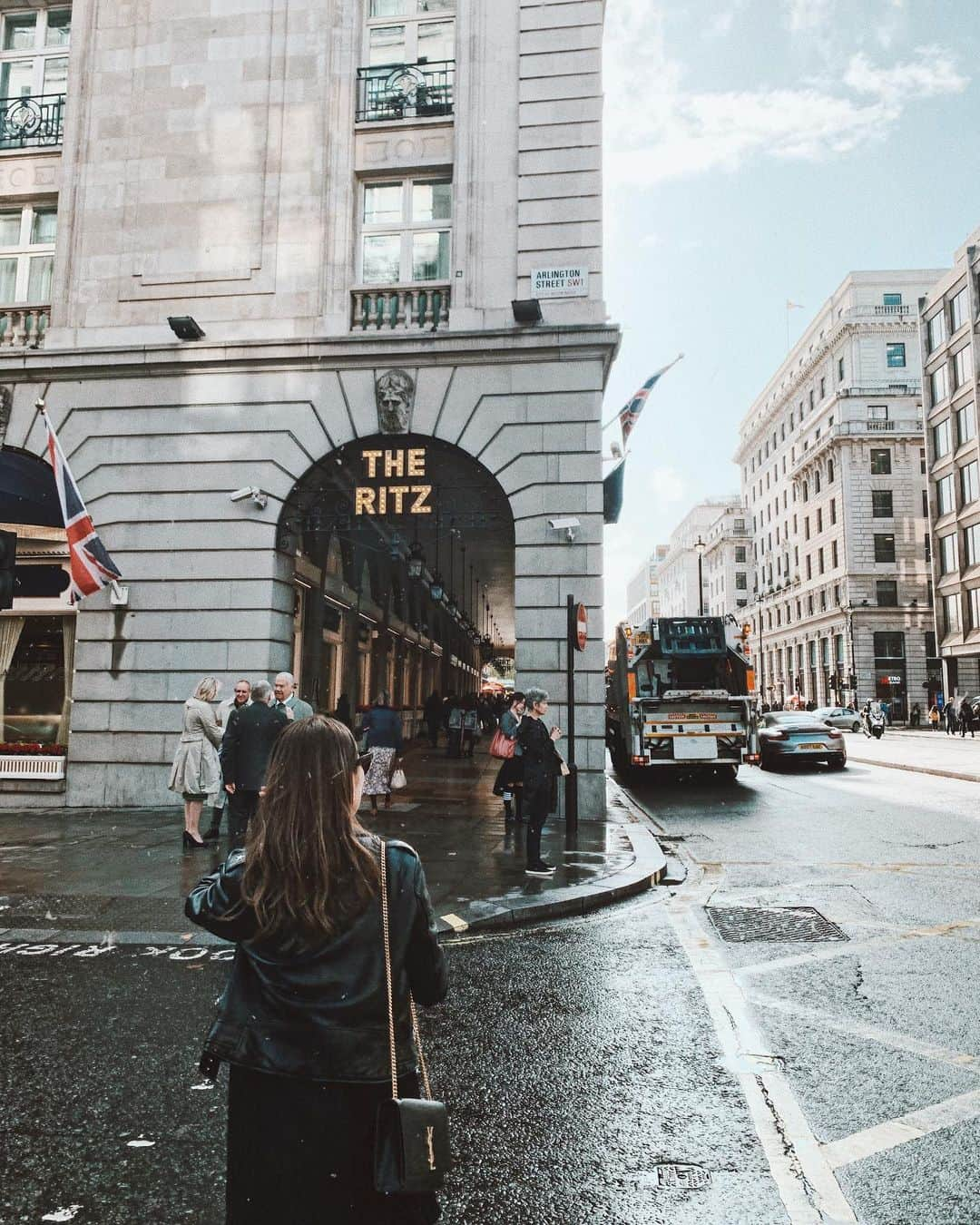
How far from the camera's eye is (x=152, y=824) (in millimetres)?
11758

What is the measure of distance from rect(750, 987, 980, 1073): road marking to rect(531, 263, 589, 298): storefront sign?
1117cm

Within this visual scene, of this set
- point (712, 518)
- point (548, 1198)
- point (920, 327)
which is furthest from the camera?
point (712, 518)

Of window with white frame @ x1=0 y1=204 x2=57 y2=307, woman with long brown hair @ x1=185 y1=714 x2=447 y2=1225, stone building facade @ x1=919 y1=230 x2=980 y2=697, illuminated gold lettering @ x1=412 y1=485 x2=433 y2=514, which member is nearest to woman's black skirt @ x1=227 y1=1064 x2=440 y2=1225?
woman with long brown hair @ x1=185 y1=714 x2=447 y2=1225

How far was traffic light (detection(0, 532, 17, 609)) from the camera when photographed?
23.5ft

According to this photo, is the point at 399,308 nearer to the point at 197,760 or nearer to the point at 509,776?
the point at 509,776

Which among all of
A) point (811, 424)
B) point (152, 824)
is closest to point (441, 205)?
point (152, 824)

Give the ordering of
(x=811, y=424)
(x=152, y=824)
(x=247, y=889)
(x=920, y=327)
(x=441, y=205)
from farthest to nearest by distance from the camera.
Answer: (x=811, y=424)
(x=920, y=327)
(x=441, y=205)
(x=152, y=824)
(x=247, y=889)

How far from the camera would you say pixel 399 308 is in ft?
46.5

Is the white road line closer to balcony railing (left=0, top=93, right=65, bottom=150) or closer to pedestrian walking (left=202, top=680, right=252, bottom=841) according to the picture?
pedestrian walking (left=202, top=680, right=252, bottom=841)

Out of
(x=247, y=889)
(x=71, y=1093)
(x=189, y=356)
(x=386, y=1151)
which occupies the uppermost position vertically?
(x=189, y=356)

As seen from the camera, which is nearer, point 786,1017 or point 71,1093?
point 71,1093

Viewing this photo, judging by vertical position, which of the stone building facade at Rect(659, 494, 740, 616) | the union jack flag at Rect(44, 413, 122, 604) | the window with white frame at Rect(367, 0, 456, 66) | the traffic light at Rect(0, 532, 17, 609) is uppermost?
the stone building facade at Rect(659, 494, 740, 616)

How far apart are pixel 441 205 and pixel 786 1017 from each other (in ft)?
Result: 45.1

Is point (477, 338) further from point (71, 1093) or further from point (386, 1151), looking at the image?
point (386, 1151)
